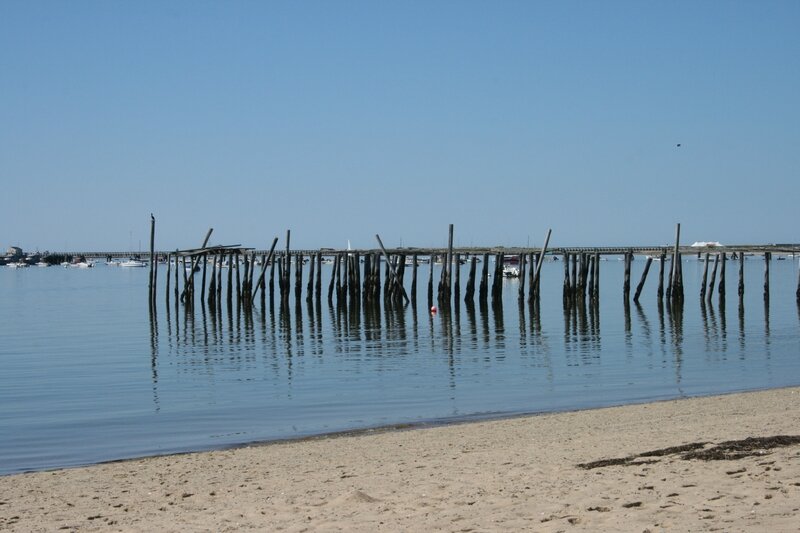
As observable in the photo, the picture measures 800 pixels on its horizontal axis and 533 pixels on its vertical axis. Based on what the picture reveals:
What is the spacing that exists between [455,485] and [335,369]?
43.0 ft

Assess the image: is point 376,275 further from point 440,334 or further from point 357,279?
point 440,334

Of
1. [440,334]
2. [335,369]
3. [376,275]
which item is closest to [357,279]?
[376,275]

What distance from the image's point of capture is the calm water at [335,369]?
14.6 meters

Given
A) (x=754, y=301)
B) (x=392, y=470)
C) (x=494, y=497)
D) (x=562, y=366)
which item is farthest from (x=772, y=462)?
(x=754, y=301)

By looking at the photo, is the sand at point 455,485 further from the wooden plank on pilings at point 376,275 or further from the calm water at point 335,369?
the wooden plank on pilings at point 376,275

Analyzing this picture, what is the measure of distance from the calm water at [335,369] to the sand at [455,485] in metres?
2.17

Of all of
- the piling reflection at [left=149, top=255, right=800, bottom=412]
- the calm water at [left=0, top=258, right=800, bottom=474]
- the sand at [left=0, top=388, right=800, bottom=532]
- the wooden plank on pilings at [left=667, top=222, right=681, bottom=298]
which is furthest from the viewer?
the wooden plank on pilings at [left=667, top=222, right=681, bottom=298]

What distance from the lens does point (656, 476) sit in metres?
8.30

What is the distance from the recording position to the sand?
722 centimetres

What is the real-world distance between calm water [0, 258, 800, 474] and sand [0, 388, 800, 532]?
217 centimetres

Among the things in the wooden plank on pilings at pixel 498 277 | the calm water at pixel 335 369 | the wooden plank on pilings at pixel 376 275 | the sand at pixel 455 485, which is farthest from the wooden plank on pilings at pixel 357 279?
the sand at pixel 455 485

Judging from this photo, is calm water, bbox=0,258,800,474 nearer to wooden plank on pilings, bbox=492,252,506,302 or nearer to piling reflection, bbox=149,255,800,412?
piling reflection, bbox=149,255,800,412

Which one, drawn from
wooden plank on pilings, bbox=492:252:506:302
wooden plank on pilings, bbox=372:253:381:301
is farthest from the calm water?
wooden plank on pilings, bbox=372:253:381:301

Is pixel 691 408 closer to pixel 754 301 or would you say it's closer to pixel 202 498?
pixel 202 498
